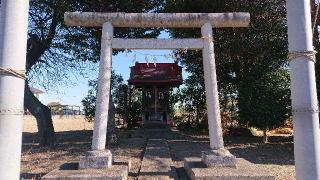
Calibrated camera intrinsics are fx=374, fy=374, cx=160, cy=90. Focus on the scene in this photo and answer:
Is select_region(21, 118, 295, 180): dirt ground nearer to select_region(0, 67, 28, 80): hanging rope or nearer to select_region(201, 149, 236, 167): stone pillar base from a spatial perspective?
select_region(201, 149, 236, 167): stone pillar base

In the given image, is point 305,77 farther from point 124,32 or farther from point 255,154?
point 124,32

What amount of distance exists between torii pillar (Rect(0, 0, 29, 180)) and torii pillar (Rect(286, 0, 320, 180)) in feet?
7.81

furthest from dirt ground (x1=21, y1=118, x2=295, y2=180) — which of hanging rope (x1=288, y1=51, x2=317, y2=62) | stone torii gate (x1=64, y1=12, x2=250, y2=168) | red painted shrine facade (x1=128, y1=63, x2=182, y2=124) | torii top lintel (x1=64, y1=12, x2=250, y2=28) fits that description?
red painted shrine facade (x1=128, y1=63, x2=182, y2=124)

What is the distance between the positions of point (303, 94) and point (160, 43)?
15.4ft

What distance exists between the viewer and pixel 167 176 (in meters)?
7.14

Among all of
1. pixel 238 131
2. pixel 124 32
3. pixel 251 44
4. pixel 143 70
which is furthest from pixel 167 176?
pixel 143 70

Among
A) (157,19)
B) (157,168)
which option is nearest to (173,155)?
(157,168)

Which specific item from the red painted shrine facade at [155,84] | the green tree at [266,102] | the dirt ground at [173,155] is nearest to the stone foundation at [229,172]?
the dirt ground at [173,155]

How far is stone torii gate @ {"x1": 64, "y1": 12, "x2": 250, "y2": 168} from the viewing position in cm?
741

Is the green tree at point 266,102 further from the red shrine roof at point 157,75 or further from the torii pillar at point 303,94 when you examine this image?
the torii pillar at point 303,94

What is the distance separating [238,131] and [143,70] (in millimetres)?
6023

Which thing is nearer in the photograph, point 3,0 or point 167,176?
point 3,0

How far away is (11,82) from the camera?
293 cm

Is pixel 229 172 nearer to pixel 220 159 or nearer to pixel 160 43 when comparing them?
pixel 220 159
